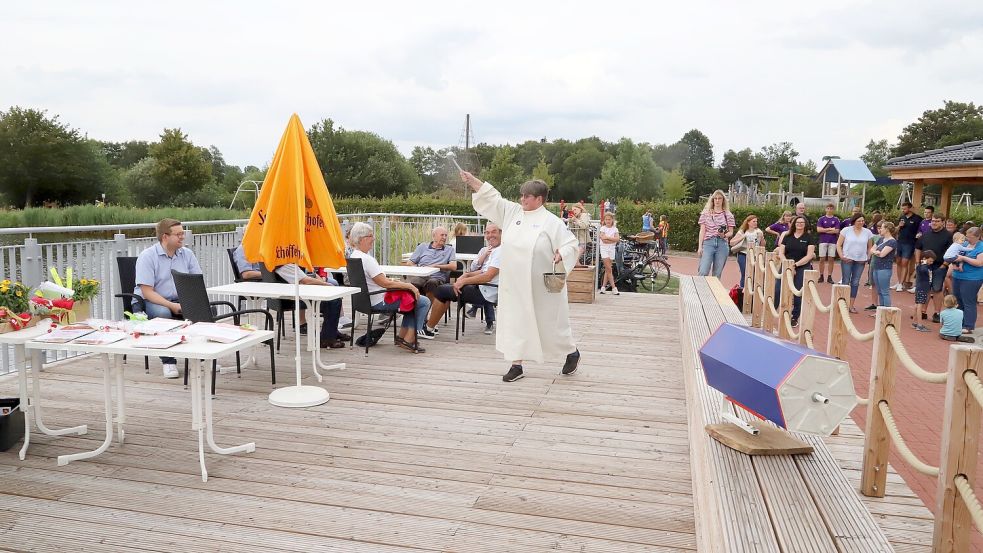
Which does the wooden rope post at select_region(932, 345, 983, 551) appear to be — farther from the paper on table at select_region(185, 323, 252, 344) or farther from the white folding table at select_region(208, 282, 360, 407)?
the white folding table at select_region(208, 282, 360, 407)

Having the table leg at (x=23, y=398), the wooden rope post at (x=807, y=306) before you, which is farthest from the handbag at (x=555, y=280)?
the table leg at (x=23, y=398)

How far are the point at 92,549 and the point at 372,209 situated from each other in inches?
1281

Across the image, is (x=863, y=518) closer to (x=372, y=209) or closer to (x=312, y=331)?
(x=312, y=331)

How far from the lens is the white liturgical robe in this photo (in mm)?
5758

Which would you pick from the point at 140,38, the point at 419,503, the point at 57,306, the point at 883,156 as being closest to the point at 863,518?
the point at 419,503

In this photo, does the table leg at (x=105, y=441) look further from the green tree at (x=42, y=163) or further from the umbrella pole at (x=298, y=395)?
the green tree at (x=42, y=163)

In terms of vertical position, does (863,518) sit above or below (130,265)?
below

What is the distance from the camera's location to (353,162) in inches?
2215

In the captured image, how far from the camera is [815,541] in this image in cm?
226

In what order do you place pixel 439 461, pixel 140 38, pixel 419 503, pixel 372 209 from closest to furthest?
pixel 419 503
pixel 439 461
pixel 140 38
pixel 372 209

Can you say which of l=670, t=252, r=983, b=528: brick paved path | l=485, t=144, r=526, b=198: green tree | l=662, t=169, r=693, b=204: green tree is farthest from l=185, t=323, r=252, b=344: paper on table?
l=662, t=169, r=693, b=204: green tree

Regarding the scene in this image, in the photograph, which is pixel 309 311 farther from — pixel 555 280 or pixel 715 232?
pixel 715 232

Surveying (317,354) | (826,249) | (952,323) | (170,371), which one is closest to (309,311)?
(317,354)

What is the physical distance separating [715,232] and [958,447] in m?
8.75
